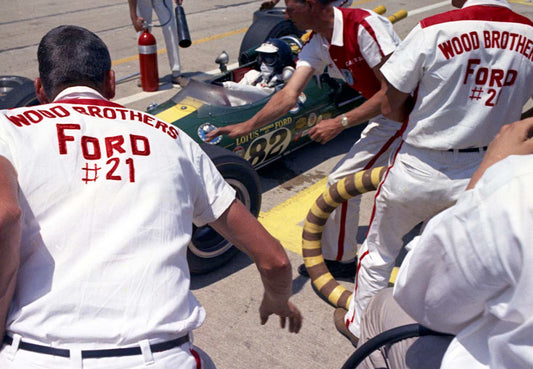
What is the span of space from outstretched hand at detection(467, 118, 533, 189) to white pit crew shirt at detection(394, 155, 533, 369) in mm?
306

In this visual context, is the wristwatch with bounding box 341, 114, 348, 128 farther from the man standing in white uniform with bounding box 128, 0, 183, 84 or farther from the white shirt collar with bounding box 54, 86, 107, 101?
the man standing in white uniform with bounding box 128, 0, 183, 84

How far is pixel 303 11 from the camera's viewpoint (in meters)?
3.69

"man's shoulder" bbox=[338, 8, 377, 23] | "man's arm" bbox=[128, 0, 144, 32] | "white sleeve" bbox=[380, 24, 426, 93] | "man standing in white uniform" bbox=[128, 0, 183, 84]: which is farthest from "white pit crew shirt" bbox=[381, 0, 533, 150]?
"man standing in white uniform" bbox=[128, 0, 183, 84]

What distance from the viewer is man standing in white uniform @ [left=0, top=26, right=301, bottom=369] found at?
1.51m

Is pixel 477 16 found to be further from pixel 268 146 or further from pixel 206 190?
pixel 268 146

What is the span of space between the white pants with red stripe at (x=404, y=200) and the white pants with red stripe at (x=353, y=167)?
22.7 inches

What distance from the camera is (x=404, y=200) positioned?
2996mm

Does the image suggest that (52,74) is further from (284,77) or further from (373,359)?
(284,77)

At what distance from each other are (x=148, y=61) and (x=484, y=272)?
6.77 meters

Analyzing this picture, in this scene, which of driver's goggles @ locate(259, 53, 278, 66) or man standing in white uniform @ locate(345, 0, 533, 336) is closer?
man standing in white uniform @ locate(345, 0, 533, 336)

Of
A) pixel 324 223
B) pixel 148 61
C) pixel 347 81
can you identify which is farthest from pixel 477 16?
pixel 148 61

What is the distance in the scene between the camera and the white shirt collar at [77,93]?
1.83 metres

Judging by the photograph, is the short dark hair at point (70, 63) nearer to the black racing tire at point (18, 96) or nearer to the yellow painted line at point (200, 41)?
the black racing tire at point (18, 96)

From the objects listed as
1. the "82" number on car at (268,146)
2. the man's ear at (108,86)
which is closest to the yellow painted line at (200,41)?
the "82" number on car at (268,146)
